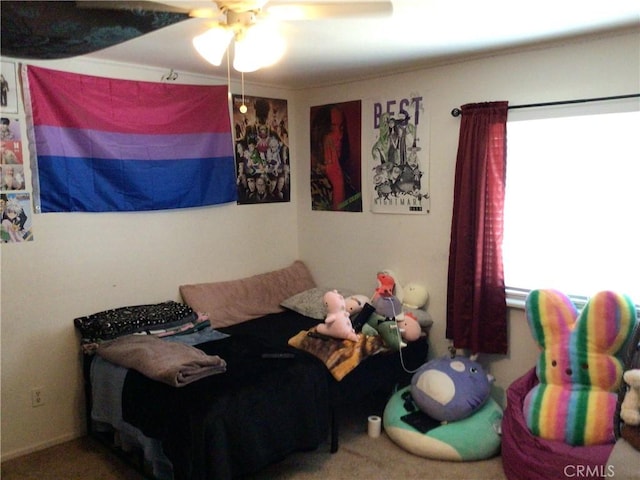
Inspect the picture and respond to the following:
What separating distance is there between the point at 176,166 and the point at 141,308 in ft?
3.13

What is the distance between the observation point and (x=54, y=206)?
3027mm

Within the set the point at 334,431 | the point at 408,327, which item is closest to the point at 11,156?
the point at 334,431

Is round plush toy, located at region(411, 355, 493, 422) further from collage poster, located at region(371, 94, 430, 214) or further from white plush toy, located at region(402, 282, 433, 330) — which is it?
collage poster, located at region(371, 94, 430, 214)

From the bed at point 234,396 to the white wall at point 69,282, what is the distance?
0.19m

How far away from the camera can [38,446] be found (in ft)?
10.2

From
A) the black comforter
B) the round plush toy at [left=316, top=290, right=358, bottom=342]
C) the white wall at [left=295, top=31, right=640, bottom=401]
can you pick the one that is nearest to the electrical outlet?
the black comforter

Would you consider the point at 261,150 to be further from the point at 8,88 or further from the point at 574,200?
the point at 574,200

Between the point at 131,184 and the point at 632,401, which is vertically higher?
the point at 131,184

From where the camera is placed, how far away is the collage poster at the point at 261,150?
12.9ft

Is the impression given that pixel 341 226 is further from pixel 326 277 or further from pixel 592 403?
pixel 592 403

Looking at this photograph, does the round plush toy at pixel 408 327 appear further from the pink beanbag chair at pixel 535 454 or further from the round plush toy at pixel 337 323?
the pink beanbag chair at pixel 535 454

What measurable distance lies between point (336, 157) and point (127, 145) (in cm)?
154

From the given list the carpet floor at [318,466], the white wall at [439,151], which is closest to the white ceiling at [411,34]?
the white wall at [439,151]

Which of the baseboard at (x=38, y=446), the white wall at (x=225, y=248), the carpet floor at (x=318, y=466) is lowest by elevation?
the carpet floor at (x=318, y=466)
